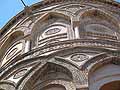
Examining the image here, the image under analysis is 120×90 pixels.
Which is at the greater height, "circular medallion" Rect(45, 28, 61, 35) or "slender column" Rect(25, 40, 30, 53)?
"circular medallion" Rect(45, 28, 61, 35)

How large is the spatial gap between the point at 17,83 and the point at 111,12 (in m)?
7.89

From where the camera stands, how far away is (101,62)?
48.9ft

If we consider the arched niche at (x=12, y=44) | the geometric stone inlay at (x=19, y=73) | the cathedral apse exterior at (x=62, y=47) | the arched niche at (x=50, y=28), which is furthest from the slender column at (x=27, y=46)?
the geometric stone inlay at (x=19, y=73)

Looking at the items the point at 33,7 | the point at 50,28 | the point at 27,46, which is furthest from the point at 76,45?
the point at 33,7

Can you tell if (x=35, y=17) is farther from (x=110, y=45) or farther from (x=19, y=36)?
(x=110, y=45)

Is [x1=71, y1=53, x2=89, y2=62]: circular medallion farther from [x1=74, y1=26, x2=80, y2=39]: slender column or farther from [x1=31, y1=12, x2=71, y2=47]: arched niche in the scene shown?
[x1=31, y1=12, x2=71, y2=47]: arched niche

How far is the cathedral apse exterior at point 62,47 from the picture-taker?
14375 mm

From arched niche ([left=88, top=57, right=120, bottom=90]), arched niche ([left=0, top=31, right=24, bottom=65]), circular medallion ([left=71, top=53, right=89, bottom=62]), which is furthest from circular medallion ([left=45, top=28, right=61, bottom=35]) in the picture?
arched niche ([left=88, top=57, right=120, bottom=90])

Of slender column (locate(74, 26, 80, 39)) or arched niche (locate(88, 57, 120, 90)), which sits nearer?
arched niche (locate(88, 57, 120, 90))

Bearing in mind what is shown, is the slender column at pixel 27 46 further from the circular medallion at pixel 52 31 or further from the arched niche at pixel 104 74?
the arched niche at pixel 104 74

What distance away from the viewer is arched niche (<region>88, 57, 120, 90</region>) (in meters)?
14.0

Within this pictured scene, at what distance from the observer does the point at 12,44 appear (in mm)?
19656

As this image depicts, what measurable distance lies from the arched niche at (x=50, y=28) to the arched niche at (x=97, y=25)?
31.4 inches

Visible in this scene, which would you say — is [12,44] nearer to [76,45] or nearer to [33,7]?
[33,7]
